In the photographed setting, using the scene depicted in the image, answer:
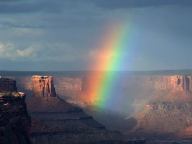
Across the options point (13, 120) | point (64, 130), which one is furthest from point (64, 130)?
point (13, 120)

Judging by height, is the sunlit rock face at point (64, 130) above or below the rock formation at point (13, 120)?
below

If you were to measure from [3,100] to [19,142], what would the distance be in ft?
10.2

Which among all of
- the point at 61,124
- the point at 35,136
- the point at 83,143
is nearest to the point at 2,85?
the point at 35,136

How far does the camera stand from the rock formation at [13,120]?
174 feet

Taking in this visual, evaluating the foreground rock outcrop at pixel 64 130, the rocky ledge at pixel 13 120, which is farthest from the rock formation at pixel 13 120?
the foreground rock outcrop at pixel 64 130

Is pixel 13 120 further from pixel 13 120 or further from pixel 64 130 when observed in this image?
pixel 64 130

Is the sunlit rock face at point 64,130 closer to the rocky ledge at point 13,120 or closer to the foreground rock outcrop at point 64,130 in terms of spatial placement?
the foreground rock outcrop at point 64,130

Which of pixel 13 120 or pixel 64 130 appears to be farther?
pixel 64 130

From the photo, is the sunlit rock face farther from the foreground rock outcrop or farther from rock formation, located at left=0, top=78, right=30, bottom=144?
rock formation, located at left=0, top=78, right=30, bottom=144

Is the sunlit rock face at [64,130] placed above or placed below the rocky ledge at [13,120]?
below

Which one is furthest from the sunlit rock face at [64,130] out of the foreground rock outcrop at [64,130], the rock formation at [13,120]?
the rock formation at [13,120]

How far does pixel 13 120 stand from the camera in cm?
5422

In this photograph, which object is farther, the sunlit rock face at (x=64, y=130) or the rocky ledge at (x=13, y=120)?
the sunlit rock face at (x=64, y=130)

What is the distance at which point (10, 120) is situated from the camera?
53844 millimetres
